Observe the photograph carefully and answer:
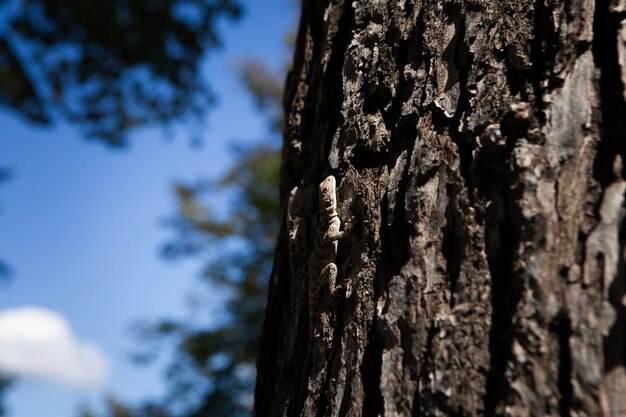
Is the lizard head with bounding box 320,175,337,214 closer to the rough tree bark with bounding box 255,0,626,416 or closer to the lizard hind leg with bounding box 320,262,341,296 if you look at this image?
the rough tree bark with bounding box 255,0,626,416

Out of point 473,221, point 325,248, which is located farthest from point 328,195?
point 473,221

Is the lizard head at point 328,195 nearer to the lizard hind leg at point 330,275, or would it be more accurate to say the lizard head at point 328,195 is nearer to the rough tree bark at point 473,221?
the rough tree bark at point 473,221

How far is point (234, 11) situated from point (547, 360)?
862 centimetres

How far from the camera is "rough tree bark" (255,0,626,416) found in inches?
50.6

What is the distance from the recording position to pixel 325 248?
6.47ft

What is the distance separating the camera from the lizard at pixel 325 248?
6.20ft

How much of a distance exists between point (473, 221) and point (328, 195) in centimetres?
63

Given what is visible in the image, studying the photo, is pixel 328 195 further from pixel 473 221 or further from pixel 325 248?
pixel 473 221

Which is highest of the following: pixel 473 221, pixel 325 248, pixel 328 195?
pixel 328 195

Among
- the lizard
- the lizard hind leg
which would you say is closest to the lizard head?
the lizard

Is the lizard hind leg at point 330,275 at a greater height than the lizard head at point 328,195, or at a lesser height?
lesser

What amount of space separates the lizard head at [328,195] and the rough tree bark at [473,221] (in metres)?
0.03

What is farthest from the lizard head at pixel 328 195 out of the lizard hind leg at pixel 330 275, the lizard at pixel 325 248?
the lizard hind leg at pixel 330 275

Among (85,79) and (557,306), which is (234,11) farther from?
(557,306)
